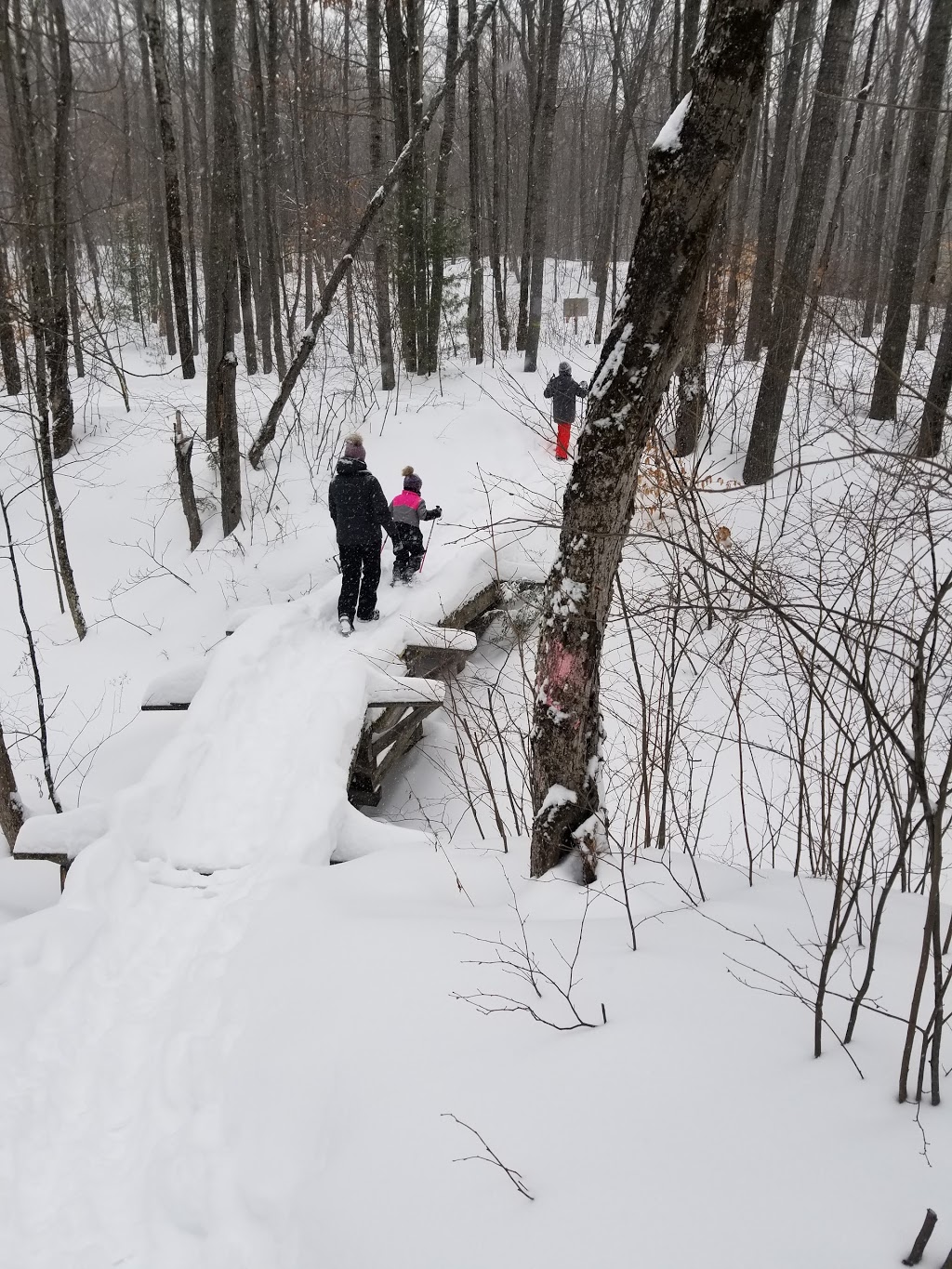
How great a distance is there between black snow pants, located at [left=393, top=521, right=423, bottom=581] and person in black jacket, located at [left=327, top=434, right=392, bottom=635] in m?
0.61

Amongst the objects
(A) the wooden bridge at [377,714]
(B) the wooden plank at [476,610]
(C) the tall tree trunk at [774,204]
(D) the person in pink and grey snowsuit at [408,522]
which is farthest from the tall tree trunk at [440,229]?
(A) the wooden bridge at [377,714]

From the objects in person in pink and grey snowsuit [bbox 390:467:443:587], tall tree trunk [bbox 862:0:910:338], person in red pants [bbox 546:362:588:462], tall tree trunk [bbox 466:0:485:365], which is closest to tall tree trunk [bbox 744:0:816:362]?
person in red pants [bbox 546:362:588:462]

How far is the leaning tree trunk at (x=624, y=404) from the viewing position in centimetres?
284

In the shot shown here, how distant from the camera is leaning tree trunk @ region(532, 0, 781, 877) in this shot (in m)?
2.84

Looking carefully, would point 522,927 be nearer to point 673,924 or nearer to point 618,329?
point 673,924

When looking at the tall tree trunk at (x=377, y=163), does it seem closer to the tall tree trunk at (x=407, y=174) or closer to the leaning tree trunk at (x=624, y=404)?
the tall tree trunk at (x=407, y=174)

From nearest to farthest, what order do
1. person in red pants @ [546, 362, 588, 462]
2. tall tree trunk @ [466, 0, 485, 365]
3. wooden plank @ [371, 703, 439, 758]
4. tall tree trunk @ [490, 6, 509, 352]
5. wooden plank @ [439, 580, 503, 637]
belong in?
wooden plank @ [371, 703, 439, 758] → wooden plank @ [439, 580, 503, 637] → person in red pants @ [546, 362, 588, 462] → tall tree trunk @ [466, 0, 485, 365] → tall tree trunk @ [490, 6, 509, 352]

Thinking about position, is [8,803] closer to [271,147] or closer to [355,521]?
[355,521]

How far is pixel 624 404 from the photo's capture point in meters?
3.22

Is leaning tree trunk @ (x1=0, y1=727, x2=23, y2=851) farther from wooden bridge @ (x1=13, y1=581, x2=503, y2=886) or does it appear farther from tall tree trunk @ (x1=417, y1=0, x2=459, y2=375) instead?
tall tree trunk @ (x1=417, y1=0, x2=459, y2=375)

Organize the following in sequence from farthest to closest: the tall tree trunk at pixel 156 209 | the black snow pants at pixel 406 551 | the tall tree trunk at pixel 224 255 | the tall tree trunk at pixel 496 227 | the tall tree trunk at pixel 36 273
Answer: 1. the tall tree trunk at pixel 156 209
2. the tall tree trunk at pixel 496 227
3. the tall tree trunk at pixel 36 273
4. the tall tree trunk at pixel 224 255
5. the black snow pants at pixel 406 551

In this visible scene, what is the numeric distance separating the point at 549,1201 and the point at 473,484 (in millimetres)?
9853

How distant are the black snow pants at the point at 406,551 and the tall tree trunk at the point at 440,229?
8.36 m

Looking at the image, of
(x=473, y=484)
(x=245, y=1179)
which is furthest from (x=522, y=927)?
(x=473, y=484)
